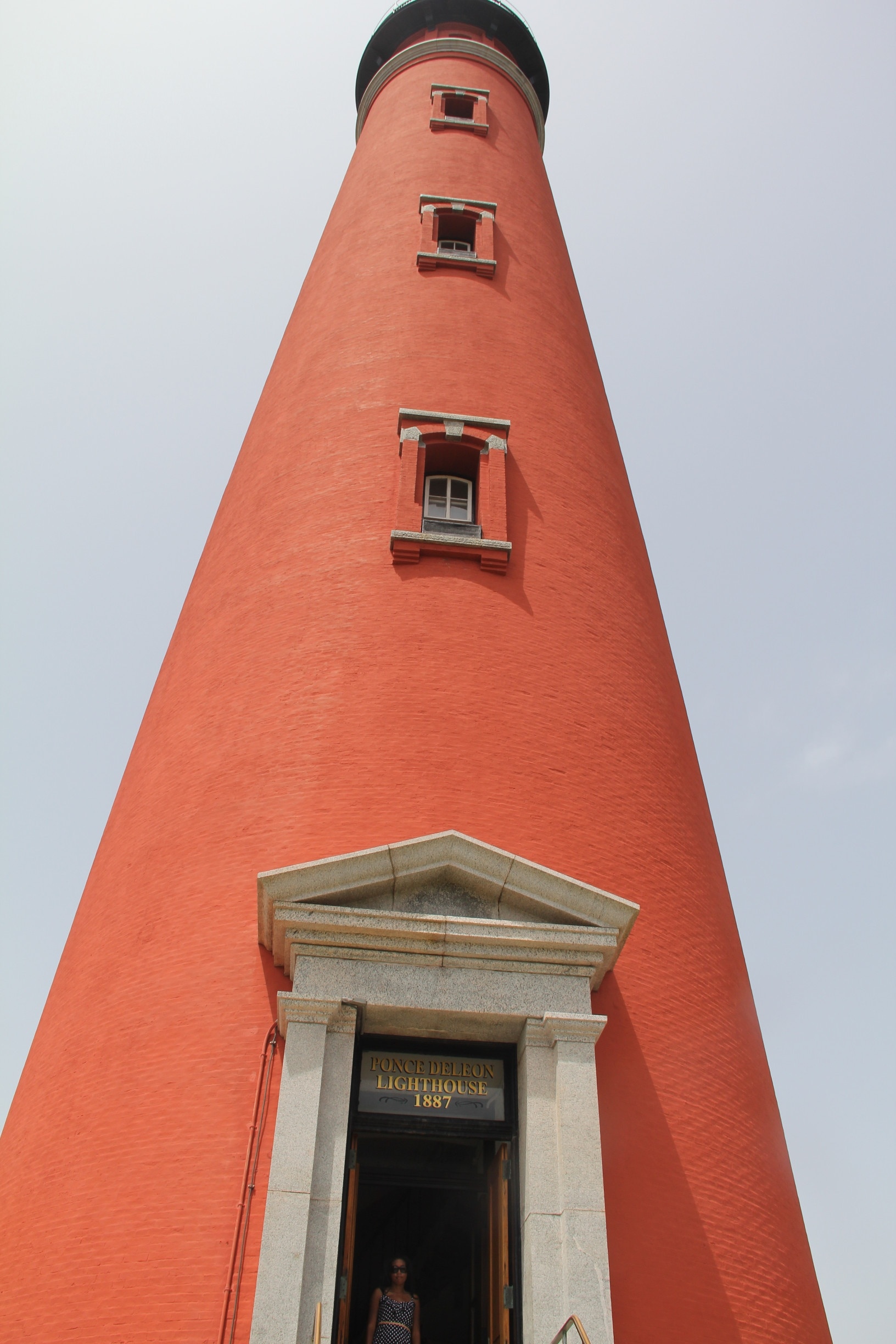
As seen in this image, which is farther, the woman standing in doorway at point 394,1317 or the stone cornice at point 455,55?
the stone cornice at point 455,55

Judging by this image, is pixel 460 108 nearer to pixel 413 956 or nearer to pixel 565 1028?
pixel 413 956

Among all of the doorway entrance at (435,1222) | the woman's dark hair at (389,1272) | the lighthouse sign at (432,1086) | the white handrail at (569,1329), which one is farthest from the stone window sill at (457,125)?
the white handrail at (569,1329)

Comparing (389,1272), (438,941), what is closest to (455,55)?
(438,941)

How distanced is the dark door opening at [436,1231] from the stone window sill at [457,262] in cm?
923

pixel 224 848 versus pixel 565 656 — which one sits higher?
pixel 565 656

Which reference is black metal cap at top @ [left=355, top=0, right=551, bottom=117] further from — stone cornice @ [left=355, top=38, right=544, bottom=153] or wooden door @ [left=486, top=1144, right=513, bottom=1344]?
wooden door @ [left=486, top=1144, right=513, bottom=1344]

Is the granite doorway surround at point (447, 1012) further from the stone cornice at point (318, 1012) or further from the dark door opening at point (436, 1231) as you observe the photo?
the dark door opening at point (436, 1231)

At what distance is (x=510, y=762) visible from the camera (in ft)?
27.8

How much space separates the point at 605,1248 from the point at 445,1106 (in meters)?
1.31

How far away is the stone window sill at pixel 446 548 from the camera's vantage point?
976 cm

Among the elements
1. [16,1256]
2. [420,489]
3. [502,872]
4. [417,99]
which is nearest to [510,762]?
[502,872]

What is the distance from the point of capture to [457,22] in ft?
63.8

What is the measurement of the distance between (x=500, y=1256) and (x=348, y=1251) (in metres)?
0.92

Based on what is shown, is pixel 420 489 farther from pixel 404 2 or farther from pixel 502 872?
pixel 404 2
